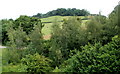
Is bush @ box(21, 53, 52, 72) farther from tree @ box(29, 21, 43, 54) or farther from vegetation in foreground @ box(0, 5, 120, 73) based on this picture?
tree @ box(29, 21, 43, 54)

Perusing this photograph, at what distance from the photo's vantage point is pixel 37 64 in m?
7.07

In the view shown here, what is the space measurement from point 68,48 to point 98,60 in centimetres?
383

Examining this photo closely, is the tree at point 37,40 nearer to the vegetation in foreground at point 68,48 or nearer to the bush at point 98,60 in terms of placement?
the vegetation in foreground at point 68,48

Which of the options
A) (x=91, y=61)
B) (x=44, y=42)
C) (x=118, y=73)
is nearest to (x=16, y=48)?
(x=44, y=42)

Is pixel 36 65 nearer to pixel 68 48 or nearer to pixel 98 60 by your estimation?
pixel 98 60


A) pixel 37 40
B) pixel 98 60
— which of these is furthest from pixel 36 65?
pixel 37 40

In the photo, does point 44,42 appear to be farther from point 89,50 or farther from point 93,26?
point 89,50

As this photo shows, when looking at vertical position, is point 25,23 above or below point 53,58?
above

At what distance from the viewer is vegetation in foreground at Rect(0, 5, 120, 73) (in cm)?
678

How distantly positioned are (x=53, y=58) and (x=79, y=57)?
10.4 ft

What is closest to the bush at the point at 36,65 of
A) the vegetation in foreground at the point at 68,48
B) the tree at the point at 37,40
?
the vegetation in foreground at the point at 68,48

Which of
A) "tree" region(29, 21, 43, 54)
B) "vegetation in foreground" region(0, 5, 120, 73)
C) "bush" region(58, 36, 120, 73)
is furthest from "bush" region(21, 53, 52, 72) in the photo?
"tree" region(29, 21, 43, 54)

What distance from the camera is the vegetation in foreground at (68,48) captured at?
22.2 feet

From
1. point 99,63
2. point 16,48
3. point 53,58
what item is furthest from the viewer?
point 16,48
